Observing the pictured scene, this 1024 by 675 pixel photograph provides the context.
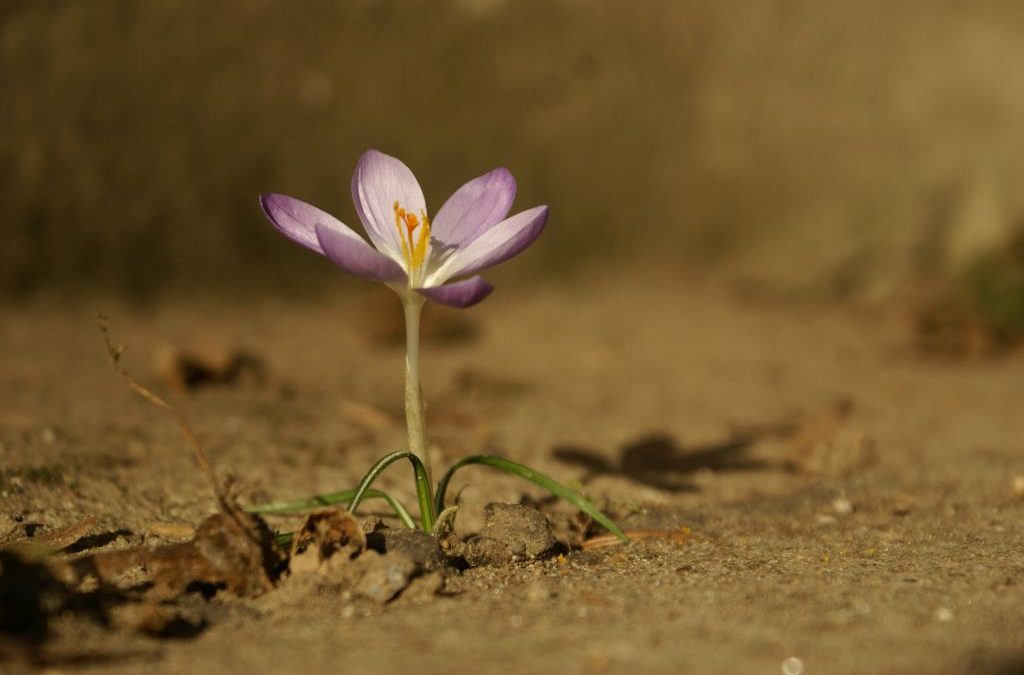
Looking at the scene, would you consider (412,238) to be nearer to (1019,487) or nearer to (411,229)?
(411,229)

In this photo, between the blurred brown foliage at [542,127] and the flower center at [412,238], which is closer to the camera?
the flower center at [412,238]

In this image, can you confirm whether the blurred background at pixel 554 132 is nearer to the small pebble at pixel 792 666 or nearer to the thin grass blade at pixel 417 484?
the thin grass blade at pixel 417 484

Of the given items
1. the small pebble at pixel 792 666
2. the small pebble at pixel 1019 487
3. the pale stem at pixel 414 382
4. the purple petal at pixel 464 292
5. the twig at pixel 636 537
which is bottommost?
the small pebble at pixel 792 666

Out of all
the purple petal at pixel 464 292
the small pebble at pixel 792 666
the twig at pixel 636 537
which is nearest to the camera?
the small pebble at pixel 792 666

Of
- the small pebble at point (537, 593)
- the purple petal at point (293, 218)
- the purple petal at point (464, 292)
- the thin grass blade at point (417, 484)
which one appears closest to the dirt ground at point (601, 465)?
the small pebble at point (537, 593)

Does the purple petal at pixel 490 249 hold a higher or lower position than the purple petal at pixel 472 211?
lower

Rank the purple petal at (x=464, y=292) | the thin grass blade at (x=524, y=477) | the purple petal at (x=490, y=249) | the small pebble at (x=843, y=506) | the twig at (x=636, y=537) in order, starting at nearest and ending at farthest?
the purple petal at (x=464, y=292)
the purple petal at (x=490, y=249)
the thin grass blade at (x=524, y=477)
the twig at (x=636, y=537)
the small pebble at (x=843, y=506)
